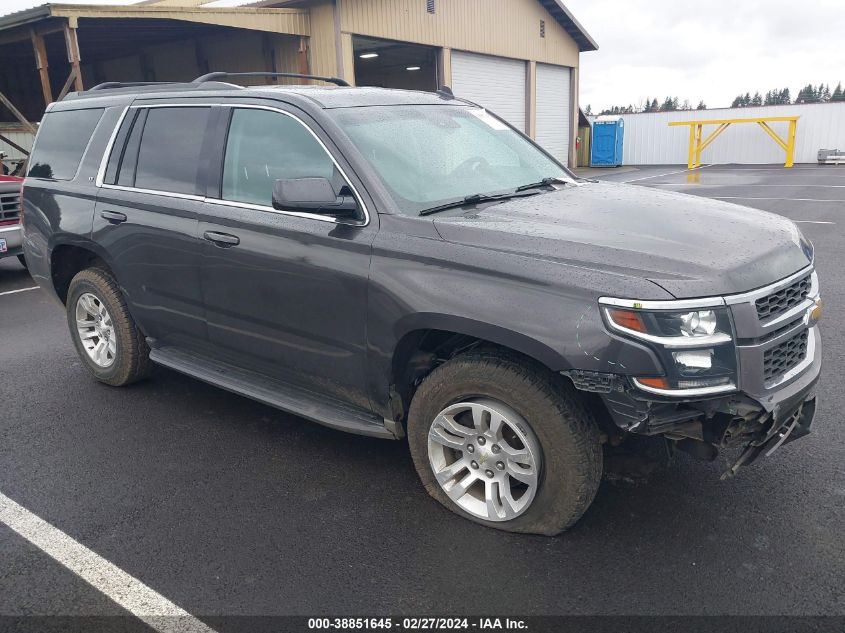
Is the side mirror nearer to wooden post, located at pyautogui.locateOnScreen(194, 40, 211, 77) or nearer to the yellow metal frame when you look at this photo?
wooden post, located at pyautogui.locateOnScreen(194, 40, 211, 77)

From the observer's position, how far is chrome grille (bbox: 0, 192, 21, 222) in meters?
8.80

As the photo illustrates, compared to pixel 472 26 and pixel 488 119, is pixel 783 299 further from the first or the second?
pixel 472 26

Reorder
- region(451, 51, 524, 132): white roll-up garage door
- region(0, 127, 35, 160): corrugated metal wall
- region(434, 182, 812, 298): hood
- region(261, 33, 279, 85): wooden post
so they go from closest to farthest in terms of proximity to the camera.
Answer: region(434, 182, 812, 298): hood, region(261, 33, 279, 85): wooden post, region(0, 127, 35, 160): corrugated metal wall, region(451, 51, 524, 132): white roll-up garage door

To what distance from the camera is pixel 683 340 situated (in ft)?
8.62

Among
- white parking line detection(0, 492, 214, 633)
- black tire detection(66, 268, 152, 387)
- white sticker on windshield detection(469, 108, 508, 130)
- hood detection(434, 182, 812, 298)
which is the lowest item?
white parking line detection(0, 492, 214, 633)

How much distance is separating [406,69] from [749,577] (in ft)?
91.2

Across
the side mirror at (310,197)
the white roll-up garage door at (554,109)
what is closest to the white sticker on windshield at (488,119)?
the side mirror at (310,197)

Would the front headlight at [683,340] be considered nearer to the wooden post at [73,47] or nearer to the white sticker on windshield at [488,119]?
the white sticker on windshield at [488,119]

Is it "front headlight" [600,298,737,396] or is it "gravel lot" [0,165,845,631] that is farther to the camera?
"gravel lot" [0,165,845,631]

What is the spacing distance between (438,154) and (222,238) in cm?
125

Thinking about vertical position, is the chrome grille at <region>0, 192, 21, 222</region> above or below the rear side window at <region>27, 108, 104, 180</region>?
below

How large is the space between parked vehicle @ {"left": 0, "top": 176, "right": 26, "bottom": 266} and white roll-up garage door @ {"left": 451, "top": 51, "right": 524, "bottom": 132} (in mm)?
13663

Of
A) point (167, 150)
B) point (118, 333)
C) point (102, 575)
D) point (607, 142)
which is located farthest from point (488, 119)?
point (607, 142)

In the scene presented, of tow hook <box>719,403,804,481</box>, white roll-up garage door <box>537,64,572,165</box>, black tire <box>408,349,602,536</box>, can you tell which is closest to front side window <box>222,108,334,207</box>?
black tire <box>408,349,602,536</box>
